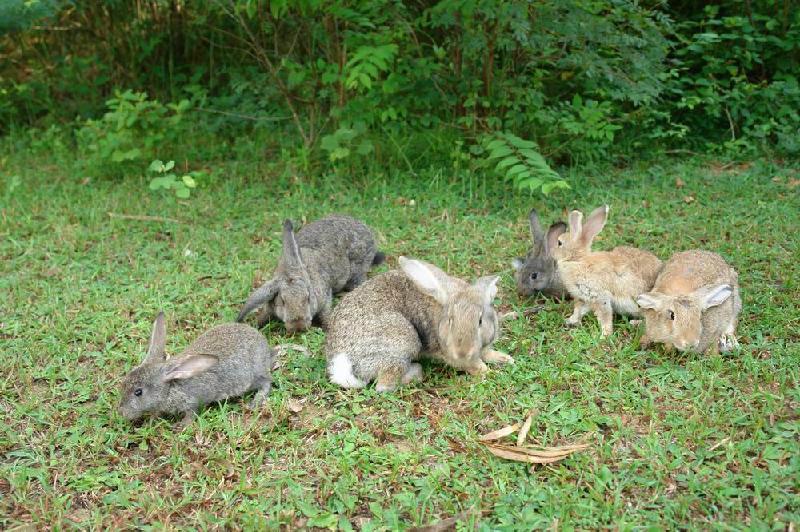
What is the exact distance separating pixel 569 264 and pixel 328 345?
6.17 feet

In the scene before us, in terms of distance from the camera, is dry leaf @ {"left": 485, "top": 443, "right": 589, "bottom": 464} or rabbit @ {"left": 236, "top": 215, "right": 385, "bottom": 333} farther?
rabbit @ {"left": 236, "top": 215, "right": 385, "bottom": 333}

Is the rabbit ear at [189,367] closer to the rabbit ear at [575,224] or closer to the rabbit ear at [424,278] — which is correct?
the rabbit ear at [424,278]

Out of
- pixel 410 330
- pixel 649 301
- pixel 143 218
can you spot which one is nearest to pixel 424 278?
pixel 410 330

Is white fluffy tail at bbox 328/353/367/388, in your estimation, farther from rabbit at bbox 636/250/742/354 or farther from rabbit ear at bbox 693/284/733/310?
rabbit ear at bbox 693/284/733/310

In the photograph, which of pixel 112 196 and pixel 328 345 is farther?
pixel 112 196

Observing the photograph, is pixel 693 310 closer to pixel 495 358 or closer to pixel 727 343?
pixel 727 343

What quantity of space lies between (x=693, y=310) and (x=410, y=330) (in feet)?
5.66

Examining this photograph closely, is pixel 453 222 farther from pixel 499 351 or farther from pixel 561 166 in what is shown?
pixel 499 351

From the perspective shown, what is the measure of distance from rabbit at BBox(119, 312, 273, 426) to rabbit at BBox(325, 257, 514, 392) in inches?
18.3

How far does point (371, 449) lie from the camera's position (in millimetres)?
4055

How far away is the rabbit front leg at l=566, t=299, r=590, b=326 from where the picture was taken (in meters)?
5.47

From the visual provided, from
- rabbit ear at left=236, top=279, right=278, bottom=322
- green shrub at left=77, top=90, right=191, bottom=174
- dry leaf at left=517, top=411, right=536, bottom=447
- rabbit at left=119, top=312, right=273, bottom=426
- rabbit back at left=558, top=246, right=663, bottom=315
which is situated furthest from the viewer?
green shrub at left=77, top=90, right=191, bottom=174

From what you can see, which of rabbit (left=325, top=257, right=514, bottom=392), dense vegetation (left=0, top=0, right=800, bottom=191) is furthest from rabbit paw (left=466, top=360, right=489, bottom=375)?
dense vegetation (left=0, top=0, right=800, bottom=191)

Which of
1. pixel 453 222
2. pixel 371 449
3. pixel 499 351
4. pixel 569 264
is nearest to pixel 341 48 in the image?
pixel 453 222
